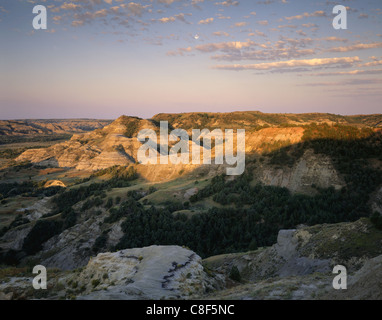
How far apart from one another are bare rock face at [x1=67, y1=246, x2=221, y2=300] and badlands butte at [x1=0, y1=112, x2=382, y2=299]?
0.09 m

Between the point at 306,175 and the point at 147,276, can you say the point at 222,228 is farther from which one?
the point at 147,276

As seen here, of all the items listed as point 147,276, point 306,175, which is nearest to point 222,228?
point 306,175

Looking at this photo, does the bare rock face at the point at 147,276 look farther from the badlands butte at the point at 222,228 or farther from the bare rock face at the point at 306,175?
the bare rock face at the point at 306,175

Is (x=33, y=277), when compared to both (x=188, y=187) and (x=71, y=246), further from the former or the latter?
(x=188, y=187)

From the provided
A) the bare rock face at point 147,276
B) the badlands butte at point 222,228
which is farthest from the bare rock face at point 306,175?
the bare rock face at point 147,276

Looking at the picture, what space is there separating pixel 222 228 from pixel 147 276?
2862cm

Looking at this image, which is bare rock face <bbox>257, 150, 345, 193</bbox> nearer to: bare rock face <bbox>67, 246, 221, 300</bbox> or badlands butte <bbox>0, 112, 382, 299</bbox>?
badlands butte <bbox>0, 112, 382, 299</bbox>

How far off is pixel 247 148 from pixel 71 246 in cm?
4131

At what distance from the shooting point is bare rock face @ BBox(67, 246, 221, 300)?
14320 millimetres

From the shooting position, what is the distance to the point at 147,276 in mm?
16062

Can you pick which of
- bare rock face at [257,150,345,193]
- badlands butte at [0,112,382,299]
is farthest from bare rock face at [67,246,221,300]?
bare rock face at [257,150,345,193]

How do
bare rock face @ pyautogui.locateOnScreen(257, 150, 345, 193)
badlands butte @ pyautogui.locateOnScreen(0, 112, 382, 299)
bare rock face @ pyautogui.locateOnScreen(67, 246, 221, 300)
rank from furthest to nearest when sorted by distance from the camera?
bare rock face @ pyautogui.locateOnScreen(257, 150, 345, 193) → badlands butte @ pyautogui.locateOnScreen(0, 112, 382, 299) → bare rock face @ pyautogui.locateOnScreen(67, 246, 221, 300)

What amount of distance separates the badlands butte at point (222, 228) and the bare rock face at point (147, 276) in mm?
86

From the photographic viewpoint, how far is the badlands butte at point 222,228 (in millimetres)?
16172
